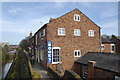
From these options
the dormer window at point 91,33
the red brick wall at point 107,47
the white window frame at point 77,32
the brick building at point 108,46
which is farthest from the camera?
the red brick wall at point 107,47

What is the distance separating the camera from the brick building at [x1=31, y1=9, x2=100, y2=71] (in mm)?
14742

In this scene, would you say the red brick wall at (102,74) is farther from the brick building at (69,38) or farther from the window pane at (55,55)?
the window pane at (55,55)

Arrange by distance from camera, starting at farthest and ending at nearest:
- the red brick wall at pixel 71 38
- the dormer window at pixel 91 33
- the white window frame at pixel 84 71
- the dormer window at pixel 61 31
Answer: the dormer window at pixel 91 33 → the dormer window at pixel 61 31 → the red brick wall at pixel 71 38 → the white window frame at pixel 84 71

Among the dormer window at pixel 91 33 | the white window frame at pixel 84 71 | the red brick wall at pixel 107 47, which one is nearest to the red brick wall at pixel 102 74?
the white window frame at pixel 84 71

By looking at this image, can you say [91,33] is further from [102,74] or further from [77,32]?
[102,74]

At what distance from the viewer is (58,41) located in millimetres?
15086

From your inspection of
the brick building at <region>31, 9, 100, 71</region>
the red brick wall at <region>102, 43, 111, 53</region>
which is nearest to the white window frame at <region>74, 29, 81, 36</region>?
the brick building at <region>31, 9, 100, 71</region>

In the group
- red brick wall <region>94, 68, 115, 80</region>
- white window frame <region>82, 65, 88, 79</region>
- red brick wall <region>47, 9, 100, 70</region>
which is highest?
red brick wall <region>47, 9, 100, 70</region>

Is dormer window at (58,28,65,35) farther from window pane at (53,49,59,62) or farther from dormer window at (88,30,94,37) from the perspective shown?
dormer window at (88,30,94,37)

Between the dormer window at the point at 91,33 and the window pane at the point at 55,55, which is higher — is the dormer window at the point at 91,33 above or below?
above

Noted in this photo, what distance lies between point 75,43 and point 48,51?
13.7 feet

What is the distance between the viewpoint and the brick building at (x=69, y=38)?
48.4ft

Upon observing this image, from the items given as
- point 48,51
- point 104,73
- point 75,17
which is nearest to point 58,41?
point 48,51

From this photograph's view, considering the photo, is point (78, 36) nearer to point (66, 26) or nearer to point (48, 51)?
point (66, 26)
